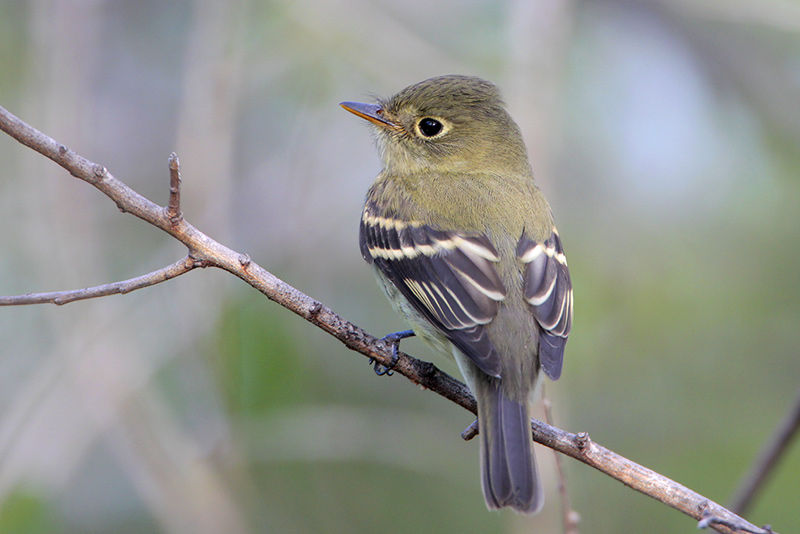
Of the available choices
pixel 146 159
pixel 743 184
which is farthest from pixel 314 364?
pixel 743 184

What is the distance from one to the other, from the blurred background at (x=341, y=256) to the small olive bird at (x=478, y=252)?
35 cm

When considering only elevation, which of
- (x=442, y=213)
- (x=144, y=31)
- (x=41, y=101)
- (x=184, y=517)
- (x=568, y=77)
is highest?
(x=144, y=31)

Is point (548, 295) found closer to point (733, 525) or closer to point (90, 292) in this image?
point (733, 525)

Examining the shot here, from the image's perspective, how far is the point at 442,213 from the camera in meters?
3.22

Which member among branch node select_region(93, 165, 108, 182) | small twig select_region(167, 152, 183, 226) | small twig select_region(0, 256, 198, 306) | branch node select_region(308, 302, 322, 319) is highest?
branch node select_region(93, 165, 108, 182)

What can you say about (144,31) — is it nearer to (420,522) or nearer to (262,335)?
(262,335)

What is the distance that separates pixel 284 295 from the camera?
8.29 ft

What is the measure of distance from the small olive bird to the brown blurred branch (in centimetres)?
18

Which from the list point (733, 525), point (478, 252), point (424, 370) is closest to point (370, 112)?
point (478, 252)

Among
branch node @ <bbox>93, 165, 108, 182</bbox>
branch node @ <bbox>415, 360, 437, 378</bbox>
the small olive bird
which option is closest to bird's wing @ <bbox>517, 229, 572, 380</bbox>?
the small olive bird

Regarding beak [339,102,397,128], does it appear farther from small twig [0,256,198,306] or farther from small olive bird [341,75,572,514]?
small twig [0,256,198,306]

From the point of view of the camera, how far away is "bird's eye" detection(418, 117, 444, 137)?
12.3ft

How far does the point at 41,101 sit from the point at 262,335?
1.54m

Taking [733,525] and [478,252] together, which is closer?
[733,525]
